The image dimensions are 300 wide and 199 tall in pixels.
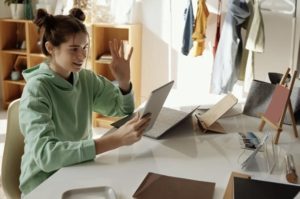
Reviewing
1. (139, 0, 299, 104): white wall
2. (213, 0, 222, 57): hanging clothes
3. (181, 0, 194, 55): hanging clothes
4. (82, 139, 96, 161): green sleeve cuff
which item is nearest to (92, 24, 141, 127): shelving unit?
(139, 0, 299, 104): white wall

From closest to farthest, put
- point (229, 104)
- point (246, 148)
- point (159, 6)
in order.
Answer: point (246, 148) → point (229, 104) → point (159, 6)

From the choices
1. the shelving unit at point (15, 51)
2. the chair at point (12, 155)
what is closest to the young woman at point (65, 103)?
the chair at point (12, 155)

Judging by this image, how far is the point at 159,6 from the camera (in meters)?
3.20

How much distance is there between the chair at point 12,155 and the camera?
134cm

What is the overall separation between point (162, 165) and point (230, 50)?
Result: 1.74m

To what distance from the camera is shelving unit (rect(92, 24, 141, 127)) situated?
10.4 ft

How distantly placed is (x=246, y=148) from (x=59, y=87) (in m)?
0.72

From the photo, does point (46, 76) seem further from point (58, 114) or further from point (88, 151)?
point (88, 151)

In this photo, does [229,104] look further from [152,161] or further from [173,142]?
[152,161]

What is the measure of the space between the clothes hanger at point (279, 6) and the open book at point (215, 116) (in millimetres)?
1576

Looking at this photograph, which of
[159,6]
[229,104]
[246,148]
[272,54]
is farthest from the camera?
[159,6]

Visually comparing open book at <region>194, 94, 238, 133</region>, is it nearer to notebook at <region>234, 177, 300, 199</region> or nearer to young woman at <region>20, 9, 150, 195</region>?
young woman at <region>20, 9, 150, 195</region>

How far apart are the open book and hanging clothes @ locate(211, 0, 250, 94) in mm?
1269

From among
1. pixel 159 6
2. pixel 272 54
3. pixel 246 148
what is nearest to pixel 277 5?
pixel 272 54
